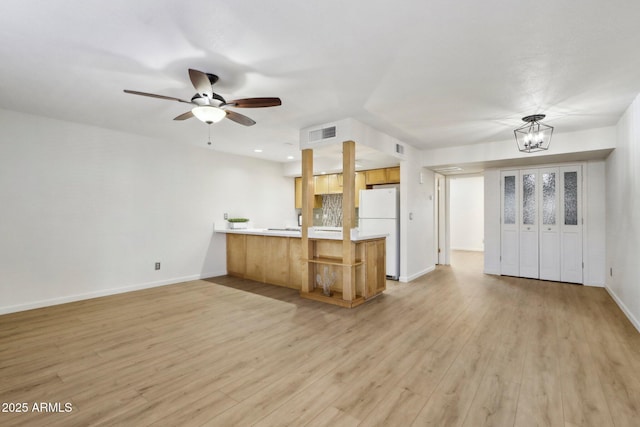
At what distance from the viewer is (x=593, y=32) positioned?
2.03 meters

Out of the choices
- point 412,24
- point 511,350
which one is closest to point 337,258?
point 511,350

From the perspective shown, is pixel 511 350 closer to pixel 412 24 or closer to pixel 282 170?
pixel 412 24

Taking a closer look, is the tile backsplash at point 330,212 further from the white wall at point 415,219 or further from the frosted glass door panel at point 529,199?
the frosted glass door panel at point 529,199

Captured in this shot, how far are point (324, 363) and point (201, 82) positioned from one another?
95.1 inches

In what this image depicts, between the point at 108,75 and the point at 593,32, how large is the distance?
3802 mm

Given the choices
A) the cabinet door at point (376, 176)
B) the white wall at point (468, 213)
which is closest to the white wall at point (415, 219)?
the cabinet door at point (376, 176)

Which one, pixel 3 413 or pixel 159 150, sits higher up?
pixel 159 150

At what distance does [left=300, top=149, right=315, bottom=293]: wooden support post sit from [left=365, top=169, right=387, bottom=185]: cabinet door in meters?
2.21

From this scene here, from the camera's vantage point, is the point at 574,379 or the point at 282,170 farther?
the point at 282,170

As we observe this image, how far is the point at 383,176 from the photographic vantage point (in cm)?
600

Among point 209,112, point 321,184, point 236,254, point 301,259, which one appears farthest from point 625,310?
point 236,254

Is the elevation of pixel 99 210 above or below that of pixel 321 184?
below

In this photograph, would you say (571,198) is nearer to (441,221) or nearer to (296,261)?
(441,221)

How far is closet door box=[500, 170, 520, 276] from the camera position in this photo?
5586mm
